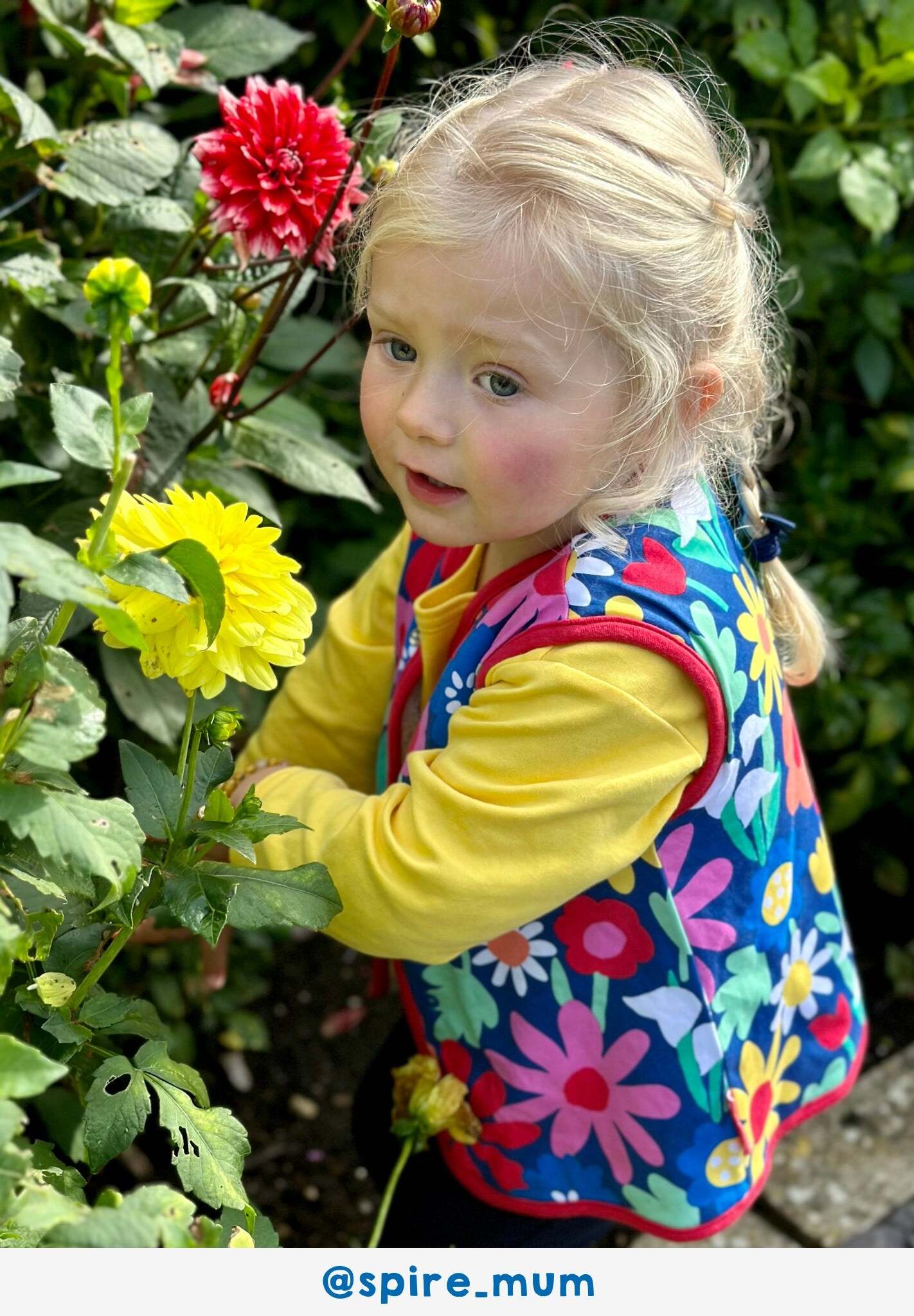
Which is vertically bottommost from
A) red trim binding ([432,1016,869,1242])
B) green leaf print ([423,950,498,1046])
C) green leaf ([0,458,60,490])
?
red trim binding ([432,1016,869,1242])

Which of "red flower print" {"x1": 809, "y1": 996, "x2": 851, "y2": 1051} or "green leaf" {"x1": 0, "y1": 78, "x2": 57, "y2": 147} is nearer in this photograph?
"green leaf" {"x1": 0, "y1": 78, "x2": 57, "y2": 147}

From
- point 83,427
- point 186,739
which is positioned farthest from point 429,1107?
point 83,427

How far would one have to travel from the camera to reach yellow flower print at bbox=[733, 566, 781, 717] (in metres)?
1.03

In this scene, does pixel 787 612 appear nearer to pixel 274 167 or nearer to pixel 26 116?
pixel 274 167

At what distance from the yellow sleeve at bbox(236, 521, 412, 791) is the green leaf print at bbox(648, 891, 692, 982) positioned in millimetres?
363

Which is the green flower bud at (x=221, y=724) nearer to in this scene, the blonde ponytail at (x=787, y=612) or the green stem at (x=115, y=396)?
the green stem at (x=115, y=396)

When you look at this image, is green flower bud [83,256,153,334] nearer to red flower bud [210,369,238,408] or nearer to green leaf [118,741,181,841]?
green leaf [118,741,181,841]

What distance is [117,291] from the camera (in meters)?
0.67

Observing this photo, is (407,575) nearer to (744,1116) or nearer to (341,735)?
(341,735)

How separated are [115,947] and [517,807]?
0.27 metres

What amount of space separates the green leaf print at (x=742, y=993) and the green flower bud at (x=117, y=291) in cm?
69

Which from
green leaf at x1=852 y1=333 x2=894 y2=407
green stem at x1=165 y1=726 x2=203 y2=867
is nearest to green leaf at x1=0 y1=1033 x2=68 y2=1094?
green stem at x1=165 y1=726 x2=203 y2=867

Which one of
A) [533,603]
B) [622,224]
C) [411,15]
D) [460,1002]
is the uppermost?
[411,15]

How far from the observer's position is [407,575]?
123 centimetres
